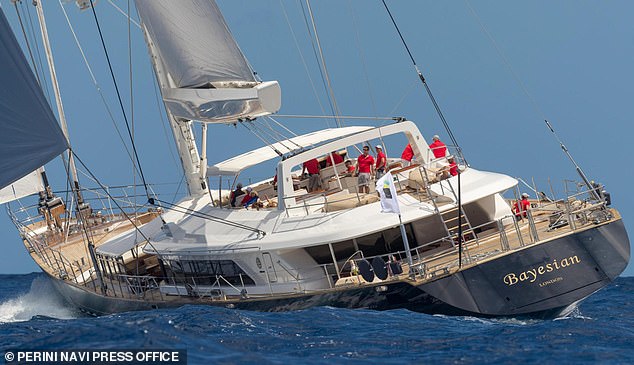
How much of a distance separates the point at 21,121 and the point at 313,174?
17.4 feet

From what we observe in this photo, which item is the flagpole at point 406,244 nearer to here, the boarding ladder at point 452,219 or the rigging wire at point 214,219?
the boarding ladder at point 452,219

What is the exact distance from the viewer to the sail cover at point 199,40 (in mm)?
17328

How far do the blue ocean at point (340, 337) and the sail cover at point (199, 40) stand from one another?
148 inches

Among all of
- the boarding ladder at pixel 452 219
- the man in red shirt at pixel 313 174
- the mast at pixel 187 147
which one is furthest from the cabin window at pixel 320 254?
the mast at pixel 187 147

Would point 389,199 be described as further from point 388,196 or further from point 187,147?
point 187,147

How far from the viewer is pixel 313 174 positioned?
61.3 feet

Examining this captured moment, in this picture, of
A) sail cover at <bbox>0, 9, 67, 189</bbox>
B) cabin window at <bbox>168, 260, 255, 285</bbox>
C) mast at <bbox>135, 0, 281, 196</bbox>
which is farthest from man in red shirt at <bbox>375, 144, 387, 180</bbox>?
sail cover at <bbox>0, 9, 67, 189</bbox>

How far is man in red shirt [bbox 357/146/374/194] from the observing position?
57.5 ft

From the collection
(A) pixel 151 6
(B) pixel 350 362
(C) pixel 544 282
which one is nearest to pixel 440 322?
(C) pixel 544 282

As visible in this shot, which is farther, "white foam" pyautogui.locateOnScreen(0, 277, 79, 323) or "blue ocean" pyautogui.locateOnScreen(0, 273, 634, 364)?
"white foam" pyautogui.locateOnScreen(0, 277, 79, 323)

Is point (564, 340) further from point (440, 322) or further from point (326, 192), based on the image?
point (326, 192)

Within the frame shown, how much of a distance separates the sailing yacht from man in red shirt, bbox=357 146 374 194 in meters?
0.10

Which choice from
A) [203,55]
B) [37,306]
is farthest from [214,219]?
[37,306]

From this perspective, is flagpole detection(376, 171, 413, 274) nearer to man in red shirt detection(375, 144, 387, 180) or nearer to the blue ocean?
the blue ocean
